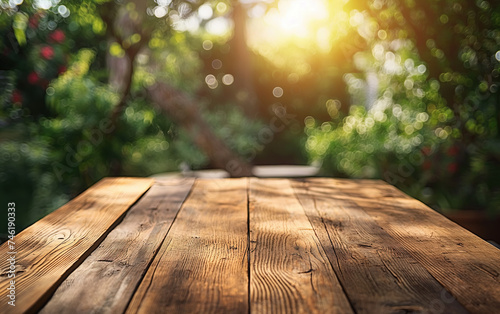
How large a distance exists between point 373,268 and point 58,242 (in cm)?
73

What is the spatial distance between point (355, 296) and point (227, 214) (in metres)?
0.74

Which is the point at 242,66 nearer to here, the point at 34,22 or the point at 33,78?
the point at 33,78

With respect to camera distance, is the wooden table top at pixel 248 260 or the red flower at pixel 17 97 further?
the red flower at pixel 17 97

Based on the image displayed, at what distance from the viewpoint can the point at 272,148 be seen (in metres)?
8.51

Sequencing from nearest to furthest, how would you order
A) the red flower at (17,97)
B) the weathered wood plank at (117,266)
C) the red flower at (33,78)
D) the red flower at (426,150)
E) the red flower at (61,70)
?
the weathered wood plank at (117,266) → the red flower at (426,150) → the red flower at (17,97) → the red flower at (33,78) → the red flower at (61,70)

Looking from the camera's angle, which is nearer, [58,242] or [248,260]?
[248,260]

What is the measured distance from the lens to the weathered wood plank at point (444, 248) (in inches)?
36.0

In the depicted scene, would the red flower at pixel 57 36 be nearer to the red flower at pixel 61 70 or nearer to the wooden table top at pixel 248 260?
the red flower at pixel 61 70

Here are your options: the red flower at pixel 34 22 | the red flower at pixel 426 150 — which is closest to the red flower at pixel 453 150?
the red flower at pixel 426 150

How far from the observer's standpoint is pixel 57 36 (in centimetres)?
388

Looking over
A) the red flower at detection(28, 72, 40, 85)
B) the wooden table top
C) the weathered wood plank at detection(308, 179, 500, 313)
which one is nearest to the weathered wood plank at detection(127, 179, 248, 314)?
the wooden table top

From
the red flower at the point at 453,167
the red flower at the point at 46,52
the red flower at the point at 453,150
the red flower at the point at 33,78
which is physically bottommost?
the red flower at the point at 453,167

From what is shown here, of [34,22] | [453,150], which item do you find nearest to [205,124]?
[34,22]

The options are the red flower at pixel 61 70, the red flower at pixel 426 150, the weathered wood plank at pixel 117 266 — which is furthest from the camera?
the red flower at pixel 61 70
